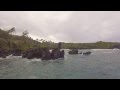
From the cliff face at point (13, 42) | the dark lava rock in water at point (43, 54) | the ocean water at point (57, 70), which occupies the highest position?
the cliff face at point (13, 42)

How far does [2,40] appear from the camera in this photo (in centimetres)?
3962

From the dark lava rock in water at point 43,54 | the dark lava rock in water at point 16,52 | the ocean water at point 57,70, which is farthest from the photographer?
the dark lava rock in water at point 16,52

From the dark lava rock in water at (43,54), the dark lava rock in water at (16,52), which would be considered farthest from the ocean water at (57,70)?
the dark lava rock in water at (16,52)

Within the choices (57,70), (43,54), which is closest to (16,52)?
(43,54)

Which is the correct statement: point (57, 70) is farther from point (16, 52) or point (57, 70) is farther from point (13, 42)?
point (13, 42)

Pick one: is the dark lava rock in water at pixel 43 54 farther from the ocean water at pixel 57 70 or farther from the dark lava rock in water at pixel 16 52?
the dark lava rock in water at pixel 16 52

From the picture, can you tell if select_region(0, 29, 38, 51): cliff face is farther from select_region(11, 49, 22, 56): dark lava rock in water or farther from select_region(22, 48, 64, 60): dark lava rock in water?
select_region(22, 48, 64, 60): dark lava rock in water

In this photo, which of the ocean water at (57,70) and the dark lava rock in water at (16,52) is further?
the dark lava rock in water at (16,52)

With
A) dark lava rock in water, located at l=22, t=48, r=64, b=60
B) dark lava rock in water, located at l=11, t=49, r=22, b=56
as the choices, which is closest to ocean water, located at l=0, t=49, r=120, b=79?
dark lava rock in water, located at l=22, t=48, r=64, b=60

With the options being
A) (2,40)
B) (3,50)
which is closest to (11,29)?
(2,40)
